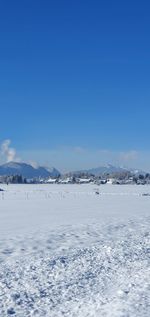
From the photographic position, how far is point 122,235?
22.5 metres

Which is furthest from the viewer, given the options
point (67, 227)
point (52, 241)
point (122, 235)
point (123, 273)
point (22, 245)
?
point (67, 227)

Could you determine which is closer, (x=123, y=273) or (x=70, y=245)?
(x=123, y=273)

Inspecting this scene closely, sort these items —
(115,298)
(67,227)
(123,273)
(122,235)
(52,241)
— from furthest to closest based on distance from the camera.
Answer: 1. (67,227)
2. (122,235)
3. (52,241)
4. (123,273)
5. (115,298)

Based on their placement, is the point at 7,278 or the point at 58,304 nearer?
the point at 58,304

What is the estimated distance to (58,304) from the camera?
36.7 feet

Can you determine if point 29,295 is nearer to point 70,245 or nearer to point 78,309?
point 78,309

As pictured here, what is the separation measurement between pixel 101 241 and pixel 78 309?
9447 mm

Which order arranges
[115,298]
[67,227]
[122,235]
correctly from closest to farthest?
[115,298] → [122,235] → [67,227]

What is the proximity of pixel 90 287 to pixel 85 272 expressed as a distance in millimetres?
1690

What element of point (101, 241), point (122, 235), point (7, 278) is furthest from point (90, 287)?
point (122, 235)

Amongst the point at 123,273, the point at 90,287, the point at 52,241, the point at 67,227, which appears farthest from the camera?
the point at 67,227

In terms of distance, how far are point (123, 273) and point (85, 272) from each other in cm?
113

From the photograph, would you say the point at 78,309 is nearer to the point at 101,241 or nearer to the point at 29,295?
the point at 29,295

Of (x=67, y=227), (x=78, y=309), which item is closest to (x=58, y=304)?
(x=78, y=309)
